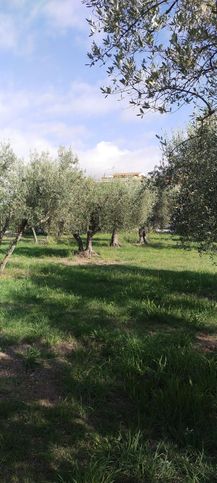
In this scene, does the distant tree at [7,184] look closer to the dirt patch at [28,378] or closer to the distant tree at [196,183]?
the distant tree at [196,183]

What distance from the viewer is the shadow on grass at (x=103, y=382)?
15.7 ft

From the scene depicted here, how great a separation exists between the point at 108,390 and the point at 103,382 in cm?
21

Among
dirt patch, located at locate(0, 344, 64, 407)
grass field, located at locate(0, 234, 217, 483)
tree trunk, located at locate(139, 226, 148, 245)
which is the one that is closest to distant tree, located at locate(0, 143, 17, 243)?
grass field, located at locate(0, 234, 217, 483)

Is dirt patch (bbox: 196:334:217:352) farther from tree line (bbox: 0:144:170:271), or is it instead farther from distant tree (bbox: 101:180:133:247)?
distant tree (bbox: 101:180:133:247)

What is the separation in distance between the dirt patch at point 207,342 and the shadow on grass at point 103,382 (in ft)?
0.81

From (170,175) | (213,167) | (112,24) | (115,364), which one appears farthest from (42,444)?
(213,167)

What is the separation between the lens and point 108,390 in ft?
20.3

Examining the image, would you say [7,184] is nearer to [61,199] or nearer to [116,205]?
[61,199]

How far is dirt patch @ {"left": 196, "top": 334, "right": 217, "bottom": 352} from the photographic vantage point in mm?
8031

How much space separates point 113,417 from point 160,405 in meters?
0.61

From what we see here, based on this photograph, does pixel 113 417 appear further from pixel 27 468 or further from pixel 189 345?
pixel 189 345

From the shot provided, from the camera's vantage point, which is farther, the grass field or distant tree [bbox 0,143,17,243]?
distant tree [bbox 0,143,17,243]

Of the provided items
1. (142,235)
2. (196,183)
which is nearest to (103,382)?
(196,183)

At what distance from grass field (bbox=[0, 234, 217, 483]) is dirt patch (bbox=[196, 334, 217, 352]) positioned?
0.07 feet
